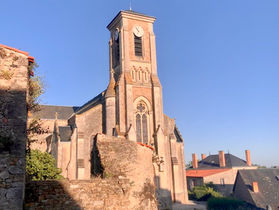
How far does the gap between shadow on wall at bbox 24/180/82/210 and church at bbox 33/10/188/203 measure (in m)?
17.8

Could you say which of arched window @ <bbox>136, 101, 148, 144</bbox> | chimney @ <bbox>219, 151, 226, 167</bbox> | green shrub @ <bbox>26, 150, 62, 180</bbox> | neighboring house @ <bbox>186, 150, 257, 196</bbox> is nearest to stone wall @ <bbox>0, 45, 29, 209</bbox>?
green shrub @ <bbox>26, 150, 62, 180</bbox>

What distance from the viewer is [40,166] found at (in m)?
16.8

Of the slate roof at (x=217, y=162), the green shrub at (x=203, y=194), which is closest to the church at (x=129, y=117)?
the green shrub at (x=203, y=194)

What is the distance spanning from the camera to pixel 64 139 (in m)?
26.4

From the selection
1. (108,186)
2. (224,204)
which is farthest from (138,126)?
(108,186)

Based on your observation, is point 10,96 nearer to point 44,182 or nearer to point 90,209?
point 44,182

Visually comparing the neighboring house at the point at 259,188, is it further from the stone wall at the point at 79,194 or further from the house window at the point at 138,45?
the stone wall at the point at 79,194

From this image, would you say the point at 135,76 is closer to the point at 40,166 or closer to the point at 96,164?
the point at 40,166

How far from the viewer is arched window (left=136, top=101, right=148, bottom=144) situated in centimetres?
2797

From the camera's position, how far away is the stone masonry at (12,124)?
632 centimetres

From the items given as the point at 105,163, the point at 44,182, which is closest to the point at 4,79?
the point at 44,182

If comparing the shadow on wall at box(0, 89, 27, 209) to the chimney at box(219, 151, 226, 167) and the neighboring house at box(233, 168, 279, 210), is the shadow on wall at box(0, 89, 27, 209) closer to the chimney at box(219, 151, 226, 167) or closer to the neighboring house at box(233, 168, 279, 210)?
the neighboring house at box(233, 168, 279, 210)

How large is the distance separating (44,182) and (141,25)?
89.1 feet

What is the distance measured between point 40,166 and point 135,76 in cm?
1572
